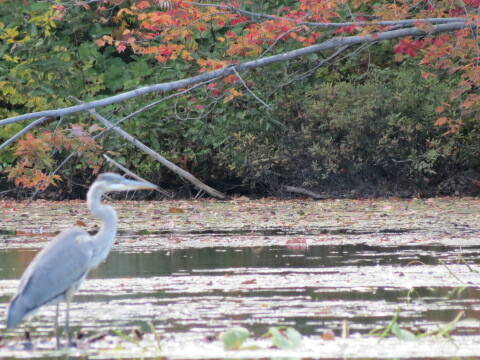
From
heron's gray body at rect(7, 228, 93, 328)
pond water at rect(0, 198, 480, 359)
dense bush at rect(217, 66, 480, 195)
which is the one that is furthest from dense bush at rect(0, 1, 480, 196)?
heron's gray body at rect(7, 228, 93, 328)

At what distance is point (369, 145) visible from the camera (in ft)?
54.1

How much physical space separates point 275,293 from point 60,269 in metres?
1.78

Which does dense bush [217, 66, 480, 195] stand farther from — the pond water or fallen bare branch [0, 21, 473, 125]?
the pond water

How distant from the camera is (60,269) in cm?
660

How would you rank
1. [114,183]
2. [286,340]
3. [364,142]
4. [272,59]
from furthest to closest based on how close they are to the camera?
[364,142]
[272,59]
[114,183]
[286,340]

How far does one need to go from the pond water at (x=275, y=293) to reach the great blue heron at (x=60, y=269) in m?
0.22

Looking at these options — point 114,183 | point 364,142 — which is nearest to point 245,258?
point 114,183

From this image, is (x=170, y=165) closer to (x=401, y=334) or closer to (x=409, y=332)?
(x=409, y=332)

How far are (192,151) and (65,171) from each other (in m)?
2.18

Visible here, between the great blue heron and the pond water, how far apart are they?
22 centimetres

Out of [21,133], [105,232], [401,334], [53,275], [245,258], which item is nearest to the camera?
[401,334]

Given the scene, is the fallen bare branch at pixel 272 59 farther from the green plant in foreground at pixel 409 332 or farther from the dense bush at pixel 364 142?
the green plant in foreground at pixel 409 332

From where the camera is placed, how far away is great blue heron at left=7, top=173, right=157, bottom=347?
6.28m

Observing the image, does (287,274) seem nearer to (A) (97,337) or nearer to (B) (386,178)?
(A) (97,337)
